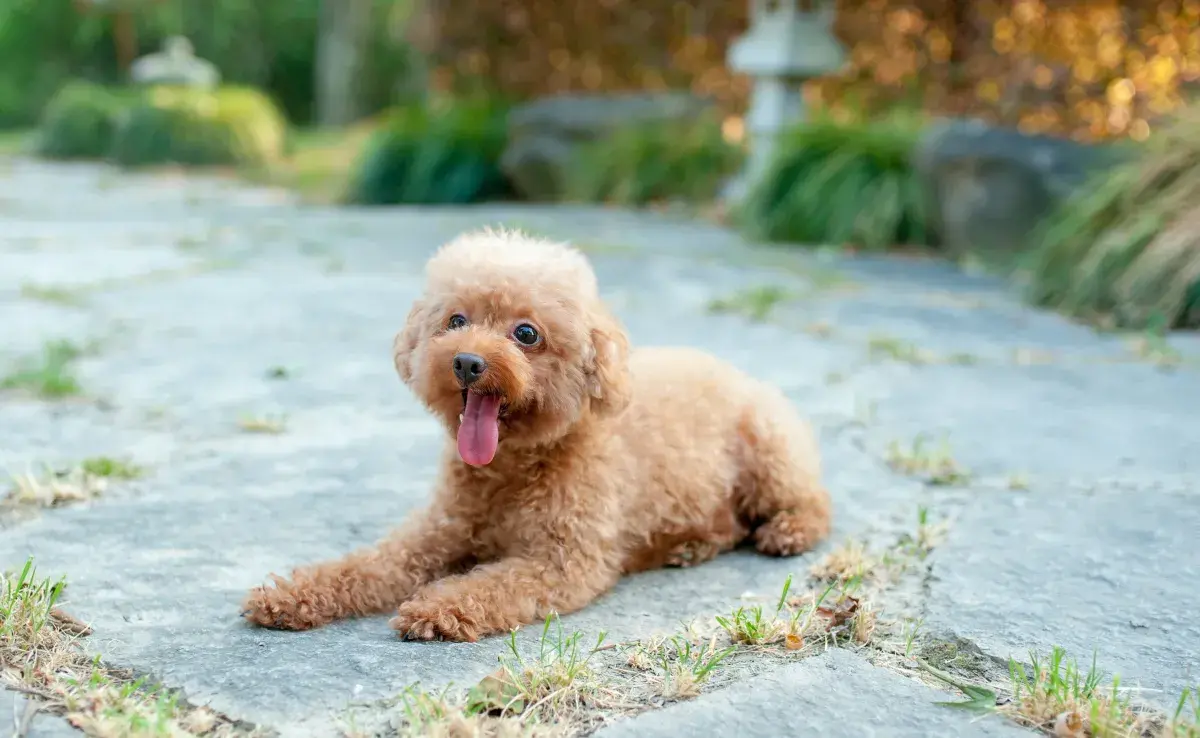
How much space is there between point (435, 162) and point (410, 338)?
26.5ft

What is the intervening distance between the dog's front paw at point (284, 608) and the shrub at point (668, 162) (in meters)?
7.42

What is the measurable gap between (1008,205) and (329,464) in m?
4.91

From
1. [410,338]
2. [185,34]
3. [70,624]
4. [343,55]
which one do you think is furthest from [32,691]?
[185,34]

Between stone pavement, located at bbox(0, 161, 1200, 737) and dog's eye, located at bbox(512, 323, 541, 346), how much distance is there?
1.79 ft

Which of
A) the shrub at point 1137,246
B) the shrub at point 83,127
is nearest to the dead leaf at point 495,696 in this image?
the shrub at point 1137,246

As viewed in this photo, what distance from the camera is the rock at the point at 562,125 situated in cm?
993

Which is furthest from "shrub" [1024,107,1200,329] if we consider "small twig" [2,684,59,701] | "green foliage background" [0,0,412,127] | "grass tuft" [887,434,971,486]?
"green foliage background" [0,0,412,127]

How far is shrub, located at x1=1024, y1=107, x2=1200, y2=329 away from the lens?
5164 millimetres

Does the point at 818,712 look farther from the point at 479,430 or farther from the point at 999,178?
the point at 999,178

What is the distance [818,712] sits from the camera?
189 cm

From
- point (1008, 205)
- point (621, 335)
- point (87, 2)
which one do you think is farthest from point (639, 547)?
point (87, 2)

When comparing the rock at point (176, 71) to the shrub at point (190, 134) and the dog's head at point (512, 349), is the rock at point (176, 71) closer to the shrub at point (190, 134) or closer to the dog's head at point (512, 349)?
the shrub at point (190, 134)

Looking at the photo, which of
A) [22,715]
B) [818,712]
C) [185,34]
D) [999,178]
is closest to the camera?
[22,715]

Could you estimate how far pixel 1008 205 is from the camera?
6.91m
